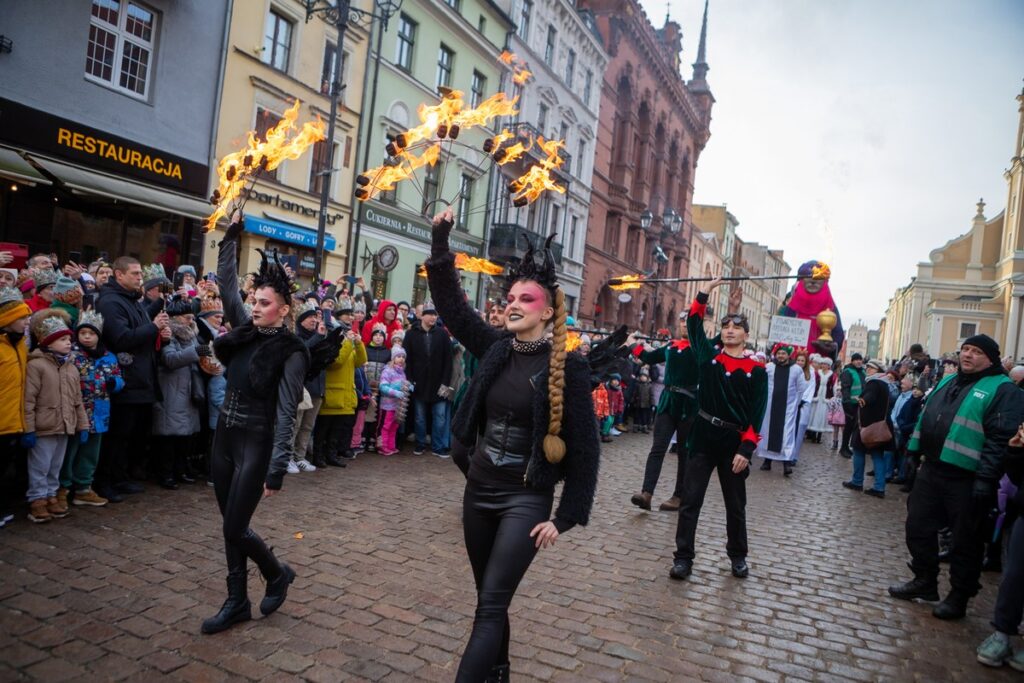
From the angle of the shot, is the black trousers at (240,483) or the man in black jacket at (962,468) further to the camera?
the man in black jacket at (962,468)

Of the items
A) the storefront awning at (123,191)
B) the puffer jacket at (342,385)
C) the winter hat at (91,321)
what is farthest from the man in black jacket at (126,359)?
the storefront awning at (123,191)

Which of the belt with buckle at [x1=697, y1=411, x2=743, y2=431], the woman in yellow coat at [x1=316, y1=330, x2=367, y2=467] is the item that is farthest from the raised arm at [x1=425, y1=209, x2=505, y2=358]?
the woman in yellow coat at [x1=316, y1=330, x2=367, y2=467]

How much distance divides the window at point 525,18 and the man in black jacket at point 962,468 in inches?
1054

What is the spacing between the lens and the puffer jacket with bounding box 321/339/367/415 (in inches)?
349

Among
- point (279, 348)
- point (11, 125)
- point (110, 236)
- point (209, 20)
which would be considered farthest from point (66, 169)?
point (279, 348)

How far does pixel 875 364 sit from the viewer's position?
12.4 m

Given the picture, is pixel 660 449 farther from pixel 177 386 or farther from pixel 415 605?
pixel 177 386

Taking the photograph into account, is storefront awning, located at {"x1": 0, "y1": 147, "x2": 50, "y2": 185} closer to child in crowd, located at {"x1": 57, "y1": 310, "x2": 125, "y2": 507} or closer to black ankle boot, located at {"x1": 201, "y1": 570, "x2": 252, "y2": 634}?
child in crowd, located at {"x1": 57, "y1": 310, "x2": 125, "y2": 507}

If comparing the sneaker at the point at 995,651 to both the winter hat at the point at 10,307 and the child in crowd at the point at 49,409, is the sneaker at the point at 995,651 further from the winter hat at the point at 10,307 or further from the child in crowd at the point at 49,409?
the winter hat at the point at 10,307

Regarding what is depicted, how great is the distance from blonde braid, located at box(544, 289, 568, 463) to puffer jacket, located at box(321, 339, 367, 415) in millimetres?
6114

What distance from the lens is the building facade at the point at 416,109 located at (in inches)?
856

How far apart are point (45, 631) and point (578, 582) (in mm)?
3551

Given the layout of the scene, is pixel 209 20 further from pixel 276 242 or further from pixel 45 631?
pixel 45 631

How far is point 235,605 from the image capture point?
4016 mm
